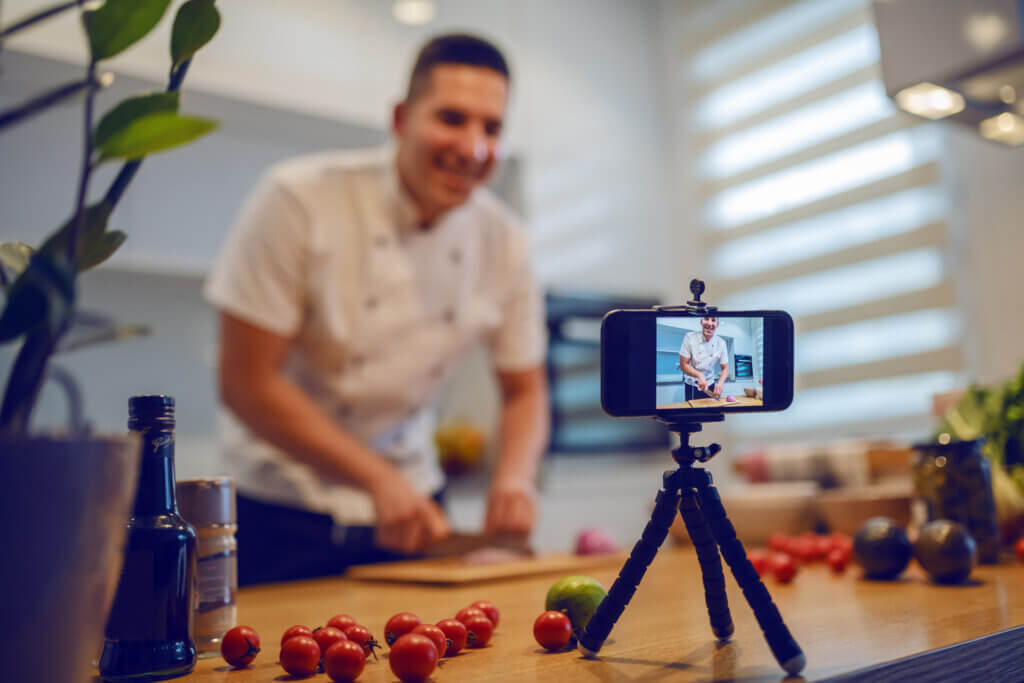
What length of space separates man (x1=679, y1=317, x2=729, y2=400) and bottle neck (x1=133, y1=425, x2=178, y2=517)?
321mm

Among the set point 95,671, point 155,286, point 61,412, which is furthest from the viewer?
point 155,286

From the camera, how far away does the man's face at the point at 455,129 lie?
1514 millimetres

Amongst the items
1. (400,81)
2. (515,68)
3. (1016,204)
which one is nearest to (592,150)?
(515,68)

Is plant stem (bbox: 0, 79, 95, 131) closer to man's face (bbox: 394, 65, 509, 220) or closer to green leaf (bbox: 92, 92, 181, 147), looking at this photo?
green leaf (bbox: 92, 92, 181, 147)

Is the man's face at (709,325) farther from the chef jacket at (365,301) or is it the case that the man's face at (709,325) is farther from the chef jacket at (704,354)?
the chef jacket at (365,301)

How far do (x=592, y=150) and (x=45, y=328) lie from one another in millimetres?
2877

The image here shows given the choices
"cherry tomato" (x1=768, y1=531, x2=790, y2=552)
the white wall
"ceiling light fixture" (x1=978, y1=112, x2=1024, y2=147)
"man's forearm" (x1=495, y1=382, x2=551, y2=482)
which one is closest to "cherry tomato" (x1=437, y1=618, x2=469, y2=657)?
"cherry tomato" (x1=768, y1=531, x2=790, y2=552)

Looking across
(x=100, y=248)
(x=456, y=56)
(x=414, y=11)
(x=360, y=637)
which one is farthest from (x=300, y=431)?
(x=414, y=11)

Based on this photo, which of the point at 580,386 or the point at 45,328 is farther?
the point at 580,386

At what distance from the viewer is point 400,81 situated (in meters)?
2.69

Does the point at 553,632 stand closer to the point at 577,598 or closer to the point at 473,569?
the point at 577,598

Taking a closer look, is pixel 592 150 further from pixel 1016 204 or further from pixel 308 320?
pixel 308 320

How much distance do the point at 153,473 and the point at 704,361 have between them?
343mm

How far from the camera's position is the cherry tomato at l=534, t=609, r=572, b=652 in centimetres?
58
